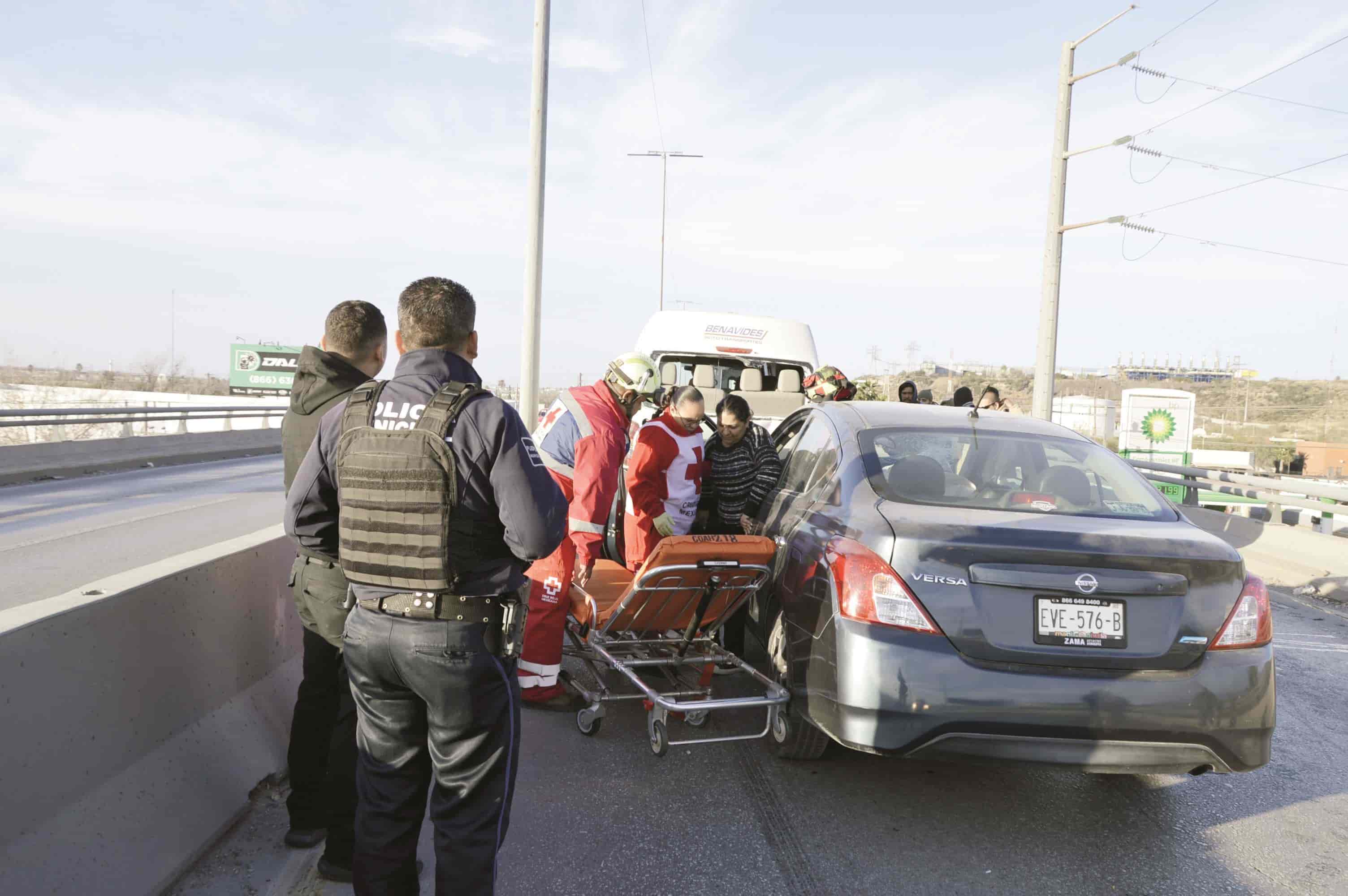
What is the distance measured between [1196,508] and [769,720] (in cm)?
1065

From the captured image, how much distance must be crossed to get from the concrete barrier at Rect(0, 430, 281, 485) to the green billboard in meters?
37.3

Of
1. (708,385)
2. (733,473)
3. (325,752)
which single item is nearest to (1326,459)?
(708,385)

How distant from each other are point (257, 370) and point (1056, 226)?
182 ft

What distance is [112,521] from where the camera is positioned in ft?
39.3

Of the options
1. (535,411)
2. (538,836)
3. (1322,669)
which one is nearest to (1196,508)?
(1322,669)

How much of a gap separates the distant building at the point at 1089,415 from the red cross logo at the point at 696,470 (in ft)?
104

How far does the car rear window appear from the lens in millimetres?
4227

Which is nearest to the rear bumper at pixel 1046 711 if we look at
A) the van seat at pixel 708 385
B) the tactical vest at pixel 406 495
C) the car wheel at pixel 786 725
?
the car wheel at pixel 786 725

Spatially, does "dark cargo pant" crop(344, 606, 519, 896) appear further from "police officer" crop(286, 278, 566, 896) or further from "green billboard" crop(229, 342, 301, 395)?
"green billboard" crop(229, 342, 301, 395)

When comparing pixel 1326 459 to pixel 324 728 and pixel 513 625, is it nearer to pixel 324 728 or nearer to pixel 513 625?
pixel 324 728

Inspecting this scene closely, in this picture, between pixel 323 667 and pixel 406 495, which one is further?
pixel 323 667

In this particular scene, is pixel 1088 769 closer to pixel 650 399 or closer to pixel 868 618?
pixel 868 618

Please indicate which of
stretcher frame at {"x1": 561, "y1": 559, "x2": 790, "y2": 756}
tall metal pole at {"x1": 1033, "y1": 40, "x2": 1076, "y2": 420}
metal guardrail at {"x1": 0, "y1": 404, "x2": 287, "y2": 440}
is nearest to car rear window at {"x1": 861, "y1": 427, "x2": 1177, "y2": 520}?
stretcher frame at {"x1": 561, "y1": 559, "x2": 790, "y2": 756}

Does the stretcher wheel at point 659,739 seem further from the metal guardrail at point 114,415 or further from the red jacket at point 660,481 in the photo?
the metal guardrail at point 114,415
